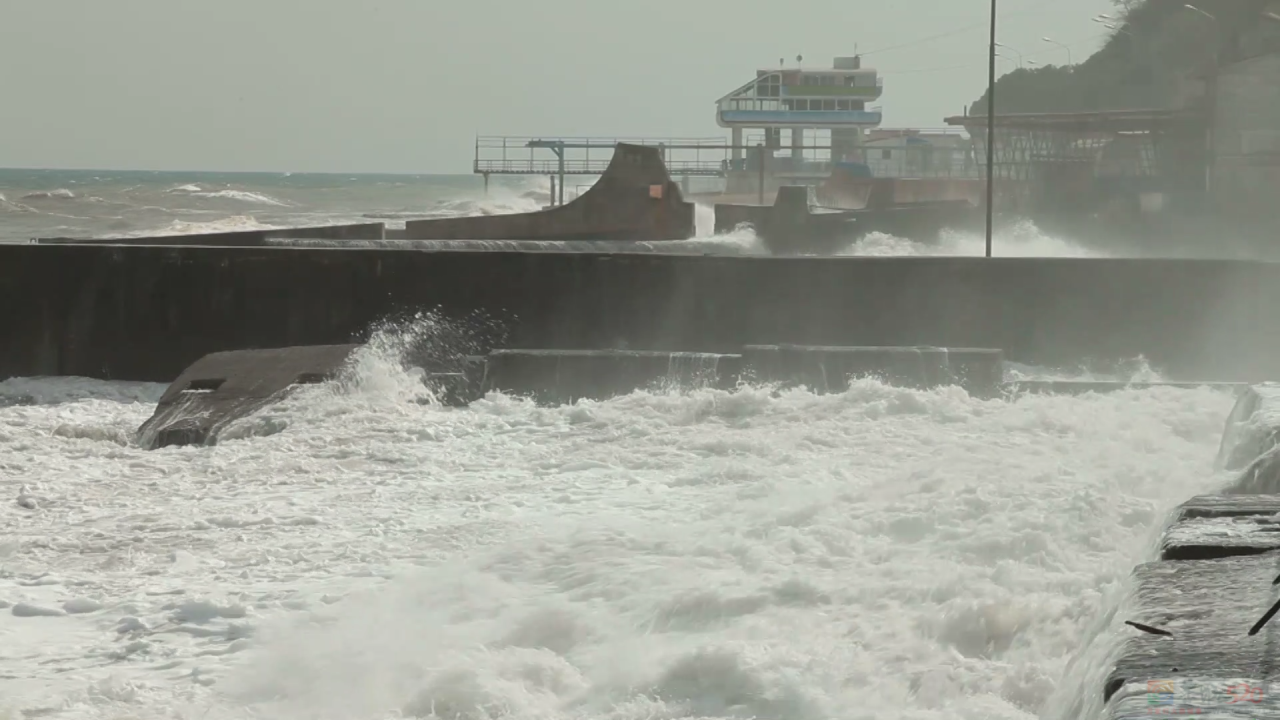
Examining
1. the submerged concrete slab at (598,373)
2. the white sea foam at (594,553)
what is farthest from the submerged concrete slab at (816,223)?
the white sea foam at (594,553)

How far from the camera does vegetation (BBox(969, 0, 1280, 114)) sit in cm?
6066

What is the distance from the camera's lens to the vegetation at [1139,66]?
60656 mm

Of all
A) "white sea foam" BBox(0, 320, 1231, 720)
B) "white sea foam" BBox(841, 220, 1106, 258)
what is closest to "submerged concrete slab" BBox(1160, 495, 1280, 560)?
"white sea foam" BBox(0, 320, 1231, 720)

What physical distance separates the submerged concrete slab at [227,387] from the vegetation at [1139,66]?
46.2 meters

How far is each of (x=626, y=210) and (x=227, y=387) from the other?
19582mm

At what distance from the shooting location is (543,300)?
40.1 feet

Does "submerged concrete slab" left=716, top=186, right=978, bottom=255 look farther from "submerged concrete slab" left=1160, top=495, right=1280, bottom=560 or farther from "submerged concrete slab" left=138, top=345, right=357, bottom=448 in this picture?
"submerged concrete slab" left=1160, top=495, right=1280, bottom=560

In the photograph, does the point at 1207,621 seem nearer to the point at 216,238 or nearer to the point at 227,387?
the point at 227,387

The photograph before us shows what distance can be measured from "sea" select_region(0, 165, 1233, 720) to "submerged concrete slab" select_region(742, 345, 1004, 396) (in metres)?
0.27

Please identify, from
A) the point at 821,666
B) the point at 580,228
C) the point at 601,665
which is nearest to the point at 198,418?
the point at 601,665

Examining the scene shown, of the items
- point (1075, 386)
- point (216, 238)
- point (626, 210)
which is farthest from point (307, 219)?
point (1075, 386)

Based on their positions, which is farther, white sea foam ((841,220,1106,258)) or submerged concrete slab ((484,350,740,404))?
white sea foam ((841,220,1106,258))

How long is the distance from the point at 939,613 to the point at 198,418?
6027mm

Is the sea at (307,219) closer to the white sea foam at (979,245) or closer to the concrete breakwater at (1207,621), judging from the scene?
the white sea foam at (979,245)
